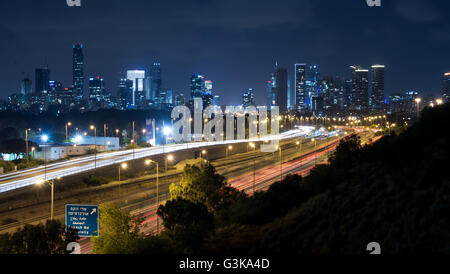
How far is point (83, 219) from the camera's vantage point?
55.4 feet

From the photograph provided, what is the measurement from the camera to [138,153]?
50594 mm

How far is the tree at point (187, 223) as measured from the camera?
14.6m

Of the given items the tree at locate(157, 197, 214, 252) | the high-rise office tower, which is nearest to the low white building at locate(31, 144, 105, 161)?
the tree at locate(157, 197, 214, 252)

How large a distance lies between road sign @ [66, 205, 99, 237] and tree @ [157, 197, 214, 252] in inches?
119

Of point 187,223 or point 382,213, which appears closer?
point 382,213

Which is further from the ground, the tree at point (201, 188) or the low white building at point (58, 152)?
the tree at point (201, 188)

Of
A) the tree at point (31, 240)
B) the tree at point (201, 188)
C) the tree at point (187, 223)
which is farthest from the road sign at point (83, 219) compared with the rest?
the tree at point (201, 188)

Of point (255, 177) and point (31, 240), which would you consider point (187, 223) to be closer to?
point (31, 240)

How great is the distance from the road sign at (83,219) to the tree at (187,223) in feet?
9.95

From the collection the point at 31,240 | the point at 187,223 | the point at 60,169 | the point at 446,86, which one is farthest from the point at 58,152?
the point at 446,86

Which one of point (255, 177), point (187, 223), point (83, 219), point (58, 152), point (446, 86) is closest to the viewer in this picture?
point (187, 223)

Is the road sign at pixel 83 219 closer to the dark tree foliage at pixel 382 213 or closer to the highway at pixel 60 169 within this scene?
the dark tree foliage at pixel 382 213

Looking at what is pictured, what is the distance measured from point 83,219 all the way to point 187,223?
200 inches
